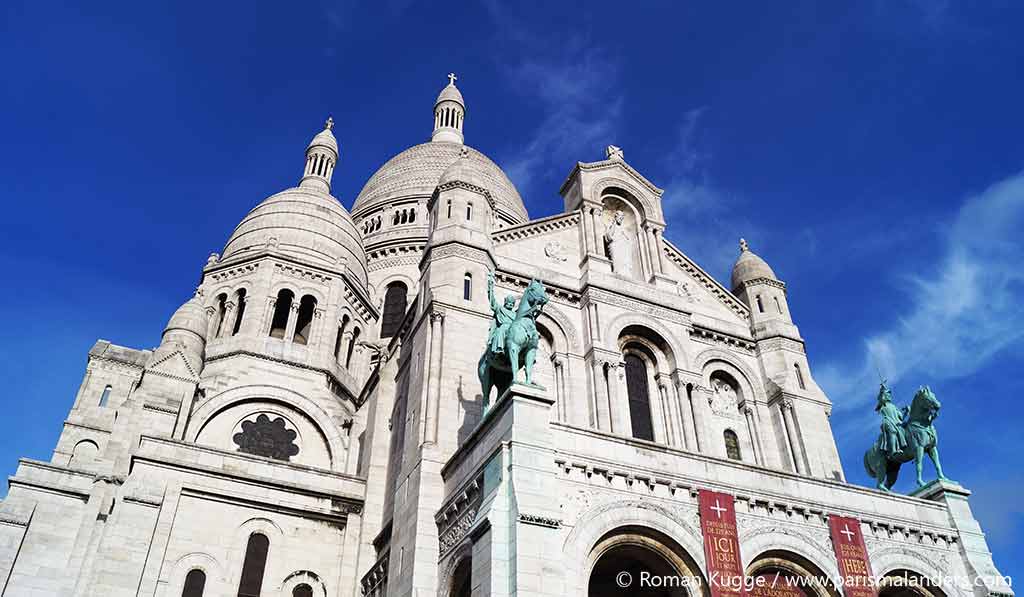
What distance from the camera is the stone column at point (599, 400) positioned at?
25.8m

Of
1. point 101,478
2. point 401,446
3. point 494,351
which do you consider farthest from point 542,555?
point 101,478

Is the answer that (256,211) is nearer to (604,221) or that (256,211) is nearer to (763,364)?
(604,221)

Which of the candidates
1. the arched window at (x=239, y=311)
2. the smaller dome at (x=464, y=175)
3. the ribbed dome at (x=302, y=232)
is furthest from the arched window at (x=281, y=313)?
the smaller dome at (x=464, y=175)

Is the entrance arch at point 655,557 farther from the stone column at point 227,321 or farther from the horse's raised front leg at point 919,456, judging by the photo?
the stone column at point 227,321

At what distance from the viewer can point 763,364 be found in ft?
103

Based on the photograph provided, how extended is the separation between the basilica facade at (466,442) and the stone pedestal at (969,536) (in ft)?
0.22

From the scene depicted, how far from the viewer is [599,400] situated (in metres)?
26.3

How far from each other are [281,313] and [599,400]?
56.0ft

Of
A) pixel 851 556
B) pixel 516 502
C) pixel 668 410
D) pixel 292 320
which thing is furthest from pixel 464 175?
pixel 851 556

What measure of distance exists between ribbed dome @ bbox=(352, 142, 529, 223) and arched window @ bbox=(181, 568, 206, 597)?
109ft

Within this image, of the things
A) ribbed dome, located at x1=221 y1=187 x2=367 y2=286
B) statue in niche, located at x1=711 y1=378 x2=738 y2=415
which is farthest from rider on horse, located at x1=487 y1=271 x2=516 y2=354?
ribbed dome, located at x1=221 y1=187 x2=367 y2=286

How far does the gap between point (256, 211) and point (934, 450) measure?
103 ft

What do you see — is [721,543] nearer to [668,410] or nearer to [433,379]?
[668,410]

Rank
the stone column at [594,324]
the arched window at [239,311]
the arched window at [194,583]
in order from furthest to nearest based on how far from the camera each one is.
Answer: the arched window at [239,311]
the stone column at [594,324]
the arched window at [194,583]
